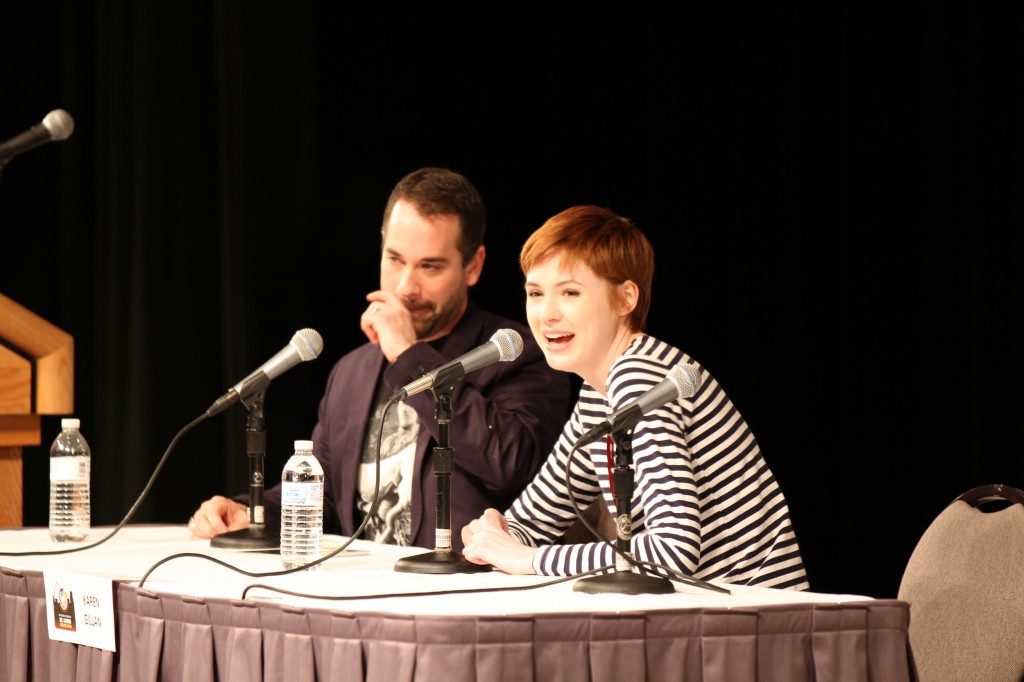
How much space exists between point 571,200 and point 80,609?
2.00 meters

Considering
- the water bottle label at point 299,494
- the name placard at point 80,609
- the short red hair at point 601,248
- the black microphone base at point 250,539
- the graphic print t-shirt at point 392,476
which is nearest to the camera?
the name placard at point 80,609

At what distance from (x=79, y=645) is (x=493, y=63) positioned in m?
2.36

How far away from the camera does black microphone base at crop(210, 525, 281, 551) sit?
2842 mm

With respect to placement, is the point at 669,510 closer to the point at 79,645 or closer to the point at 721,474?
the point at 721,474

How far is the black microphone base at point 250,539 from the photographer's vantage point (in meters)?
2.84

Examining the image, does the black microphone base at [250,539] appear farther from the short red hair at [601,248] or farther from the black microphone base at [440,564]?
the short red hair at [601,248]

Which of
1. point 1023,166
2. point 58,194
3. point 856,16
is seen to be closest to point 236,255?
point 58,194

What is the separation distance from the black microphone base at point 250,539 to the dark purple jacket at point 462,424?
19.5 inches

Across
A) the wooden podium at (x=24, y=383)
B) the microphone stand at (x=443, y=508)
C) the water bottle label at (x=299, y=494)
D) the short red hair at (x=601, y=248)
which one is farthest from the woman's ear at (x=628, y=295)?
the wooden podium at (x=24, y=383)

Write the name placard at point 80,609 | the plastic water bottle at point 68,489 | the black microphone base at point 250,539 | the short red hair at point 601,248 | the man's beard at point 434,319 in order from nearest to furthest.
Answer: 1. the name placard at point 80,609
2. the short red hair at point 601,248
3. the black microphone base at point 250,539
4. the plastic water bottle at point 68,489
5. the man's beard at point 434,319

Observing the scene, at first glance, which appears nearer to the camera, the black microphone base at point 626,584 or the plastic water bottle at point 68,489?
the black microphone base at point 626,584

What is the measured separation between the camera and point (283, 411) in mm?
4414

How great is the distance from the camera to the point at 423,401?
324 cm

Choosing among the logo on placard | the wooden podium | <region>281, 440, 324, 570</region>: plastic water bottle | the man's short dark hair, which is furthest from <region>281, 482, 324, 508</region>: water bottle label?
the man's short dark hair
